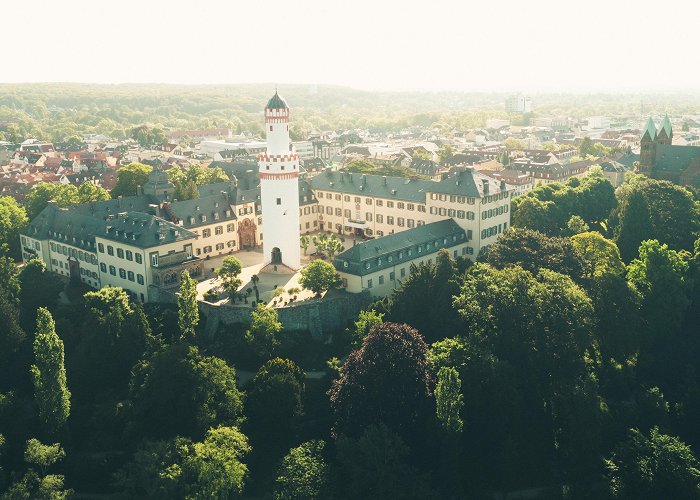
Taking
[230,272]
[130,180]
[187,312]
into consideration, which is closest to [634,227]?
[230,272]

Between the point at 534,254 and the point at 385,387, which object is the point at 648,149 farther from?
the point at 385,387

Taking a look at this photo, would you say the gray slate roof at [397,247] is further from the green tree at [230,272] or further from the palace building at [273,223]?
the green tree at [230,272]

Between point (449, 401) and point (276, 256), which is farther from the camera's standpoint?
point (276, 256)

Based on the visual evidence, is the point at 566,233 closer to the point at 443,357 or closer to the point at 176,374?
the point at 443,357

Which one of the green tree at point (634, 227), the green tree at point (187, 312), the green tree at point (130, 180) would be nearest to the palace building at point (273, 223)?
the green tree at point (130, 180)

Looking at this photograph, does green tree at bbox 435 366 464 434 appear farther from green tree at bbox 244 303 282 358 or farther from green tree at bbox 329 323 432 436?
green tree at bbox 244 303 282 358

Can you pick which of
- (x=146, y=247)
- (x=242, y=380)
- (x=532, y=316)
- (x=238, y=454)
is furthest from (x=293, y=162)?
(x=238, y=454)
